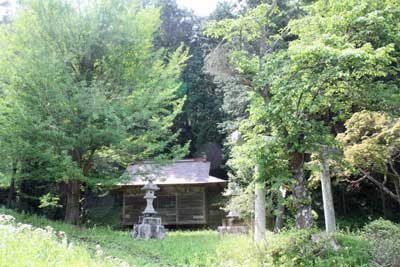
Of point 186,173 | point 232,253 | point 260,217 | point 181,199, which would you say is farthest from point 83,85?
point 181,199

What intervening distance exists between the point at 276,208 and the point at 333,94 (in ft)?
20.6

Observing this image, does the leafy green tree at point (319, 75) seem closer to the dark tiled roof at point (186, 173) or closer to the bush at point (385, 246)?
the bush at point (385, 246)

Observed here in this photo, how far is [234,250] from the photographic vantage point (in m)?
6.91

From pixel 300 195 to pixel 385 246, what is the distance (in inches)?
65.0

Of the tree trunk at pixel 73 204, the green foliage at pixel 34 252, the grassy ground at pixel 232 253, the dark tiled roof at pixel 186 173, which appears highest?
the dark tiled roof at pixel 186 173

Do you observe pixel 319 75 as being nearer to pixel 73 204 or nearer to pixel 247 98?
pixel 247 98

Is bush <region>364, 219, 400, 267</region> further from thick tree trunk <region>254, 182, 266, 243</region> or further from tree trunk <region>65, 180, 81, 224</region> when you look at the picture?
tree trunk <region>65, 180, 81, 224</region>

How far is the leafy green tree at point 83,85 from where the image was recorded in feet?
31.1

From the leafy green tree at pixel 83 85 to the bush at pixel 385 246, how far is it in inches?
237

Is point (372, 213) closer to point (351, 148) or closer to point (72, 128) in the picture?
point (351, 148)

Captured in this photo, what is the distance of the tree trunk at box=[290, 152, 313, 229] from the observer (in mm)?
7000

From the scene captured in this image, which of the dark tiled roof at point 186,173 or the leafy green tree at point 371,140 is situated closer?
the leafy green tree at point 371,140

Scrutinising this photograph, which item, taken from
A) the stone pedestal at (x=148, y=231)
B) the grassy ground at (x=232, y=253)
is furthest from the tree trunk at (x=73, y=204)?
the grassy ground at (x=232, y=253)

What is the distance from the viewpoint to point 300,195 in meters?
7.01
